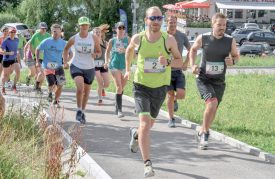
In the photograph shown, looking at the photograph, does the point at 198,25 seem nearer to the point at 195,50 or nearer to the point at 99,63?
the point at 99,63

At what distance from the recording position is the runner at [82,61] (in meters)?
11.0

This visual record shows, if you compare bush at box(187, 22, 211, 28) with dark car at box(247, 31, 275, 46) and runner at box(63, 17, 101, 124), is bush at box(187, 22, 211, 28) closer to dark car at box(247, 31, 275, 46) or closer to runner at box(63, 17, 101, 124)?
dark car at box(247, 31, 275, 46)

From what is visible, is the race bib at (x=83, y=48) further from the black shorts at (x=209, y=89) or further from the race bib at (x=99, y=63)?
the race bib at (x=99, y=63)

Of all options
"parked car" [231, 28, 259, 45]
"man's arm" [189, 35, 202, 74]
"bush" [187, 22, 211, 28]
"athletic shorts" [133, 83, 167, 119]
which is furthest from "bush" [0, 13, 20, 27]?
"athletic shorts" [133, 83, 167, 119]

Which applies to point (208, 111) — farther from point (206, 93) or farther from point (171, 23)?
point (171, 23)

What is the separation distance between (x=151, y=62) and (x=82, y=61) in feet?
12.3

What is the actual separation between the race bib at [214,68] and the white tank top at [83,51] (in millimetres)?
2834

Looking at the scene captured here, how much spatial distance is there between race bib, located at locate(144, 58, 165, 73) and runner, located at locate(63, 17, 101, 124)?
140 inches

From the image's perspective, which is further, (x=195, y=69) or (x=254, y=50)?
(x=254, y=50)

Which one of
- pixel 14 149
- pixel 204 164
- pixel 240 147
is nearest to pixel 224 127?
pixel 240 147

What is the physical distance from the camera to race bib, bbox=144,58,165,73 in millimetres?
7512

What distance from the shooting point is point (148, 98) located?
24.8 feet

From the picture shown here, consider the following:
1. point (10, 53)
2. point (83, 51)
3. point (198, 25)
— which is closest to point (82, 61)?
point (83, 51)

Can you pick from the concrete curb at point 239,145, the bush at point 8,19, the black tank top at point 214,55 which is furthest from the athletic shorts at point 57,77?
the bush at point 8,19
